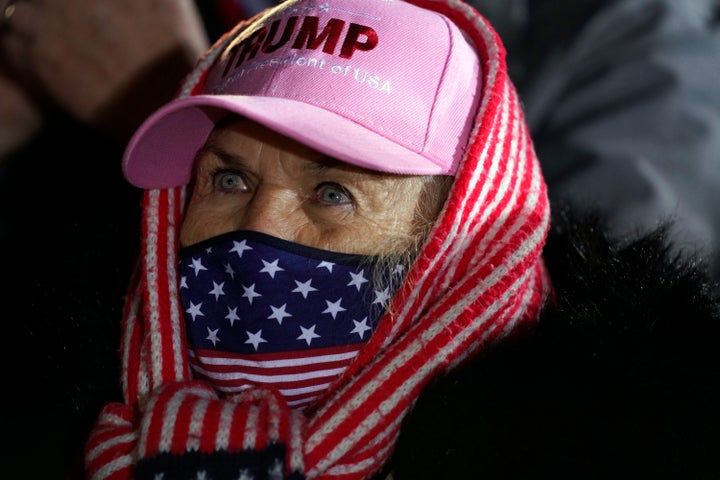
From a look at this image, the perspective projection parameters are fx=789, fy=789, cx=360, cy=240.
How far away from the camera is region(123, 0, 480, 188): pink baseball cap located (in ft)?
4.16

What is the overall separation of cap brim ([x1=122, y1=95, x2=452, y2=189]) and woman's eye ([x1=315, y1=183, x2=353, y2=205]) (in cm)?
14

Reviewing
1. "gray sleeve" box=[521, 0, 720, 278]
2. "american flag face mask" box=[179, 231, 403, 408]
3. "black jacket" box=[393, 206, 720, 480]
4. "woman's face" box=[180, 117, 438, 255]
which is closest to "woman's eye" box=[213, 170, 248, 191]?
"woman's face" box=[180, 117, 438, 255]

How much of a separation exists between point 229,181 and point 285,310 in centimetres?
31

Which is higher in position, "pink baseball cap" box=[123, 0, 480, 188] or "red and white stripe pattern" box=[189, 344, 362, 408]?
"pink baseball cap" box=[123, 0, 480, 188]

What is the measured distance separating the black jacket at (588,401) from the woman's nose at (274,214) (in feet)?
1.19

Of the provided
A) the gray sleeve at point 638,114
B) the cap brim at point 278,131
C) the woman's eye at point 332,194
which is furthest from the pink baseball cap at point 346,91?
the gray sleeve at point 638,114

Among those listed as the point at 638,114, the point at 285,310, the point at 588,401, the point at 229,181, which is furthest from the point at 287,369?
the point at 638,114

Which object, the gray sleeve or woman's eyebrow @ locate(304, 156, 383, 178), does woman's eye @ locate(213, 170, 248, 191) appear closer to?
woman's eyebrow @ locate(304, 156, 383, 178)

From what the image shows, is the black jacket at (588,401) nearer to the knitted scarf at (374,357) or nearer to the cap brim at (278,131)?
the knitted scarf at (374,357)

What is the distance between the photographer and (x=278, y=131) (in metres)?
1.24

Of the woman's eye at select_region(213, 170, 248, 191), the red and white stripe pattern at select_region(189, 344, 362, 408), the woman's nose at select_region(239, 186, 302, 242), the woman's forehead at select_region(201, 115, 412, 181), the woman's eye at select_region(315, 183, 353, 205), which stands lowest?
the red and white stripe pattern at select_region(189, 344, 362, 408)

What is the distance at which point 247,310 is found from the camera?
4.33 feet

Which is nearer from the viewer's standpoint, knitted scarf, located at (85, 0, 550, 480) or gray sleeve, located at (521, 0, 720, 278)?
knitted scarf, located at (85, 0, 550, 480)

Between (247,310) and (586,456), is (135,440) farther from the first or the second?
(586,456)
